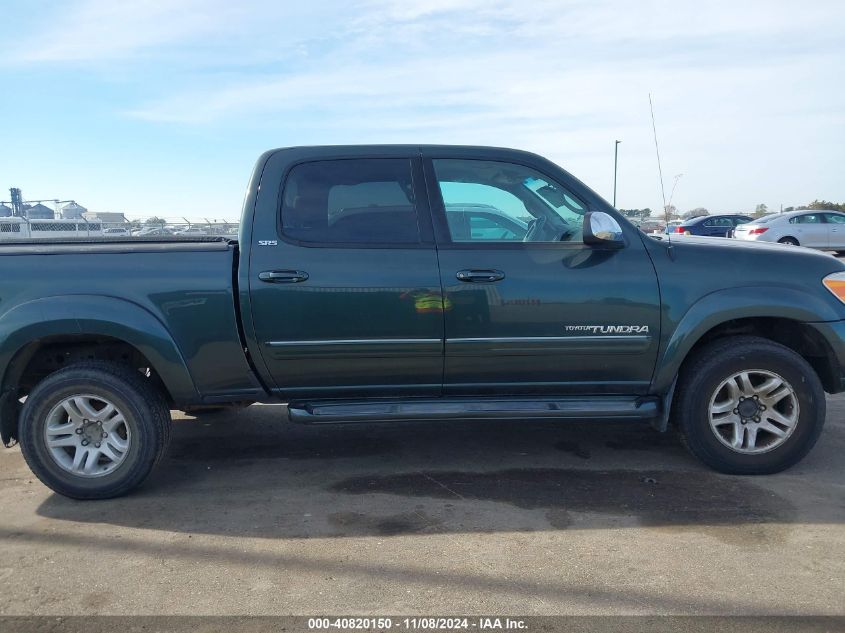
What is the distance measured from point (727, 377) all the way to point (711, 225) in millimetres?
19876

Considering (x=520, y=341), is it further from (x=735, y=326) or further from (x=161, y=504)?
(x=161, y=504)

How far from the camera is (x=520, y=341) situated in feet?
13.1

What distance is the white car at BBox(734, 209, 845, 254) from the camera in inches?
764

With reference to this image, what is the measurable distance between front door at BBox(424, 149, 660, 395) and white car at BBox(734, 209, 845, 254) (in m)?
17.5

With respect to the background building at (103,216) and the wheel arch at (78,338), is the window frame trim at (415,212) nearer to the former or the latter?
the wheel arch at (78,338)

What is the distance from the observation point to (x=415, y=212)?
4090 mm

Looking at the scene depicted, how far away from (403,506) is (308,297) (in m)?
1.28

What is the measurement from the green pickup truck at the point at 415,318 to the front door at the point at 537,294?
11mm

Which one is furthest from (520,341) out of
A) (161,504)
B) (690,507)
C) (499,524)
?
(161,504)

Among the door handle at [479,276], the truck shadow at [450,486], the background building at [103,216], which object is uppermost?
the background building at [103,216]

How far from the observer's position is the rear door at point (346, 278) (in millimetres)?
3922

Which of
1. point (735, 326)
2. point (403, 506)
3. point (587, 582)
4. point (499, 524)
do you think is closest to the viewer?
point (587, 582)

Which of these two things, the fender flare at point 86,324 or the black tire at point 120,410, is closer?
the fender flare at point 86,324

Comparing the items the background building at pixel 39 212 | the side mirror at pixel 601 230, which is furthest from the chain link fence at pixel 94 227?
the side mirror at pixel 601 230
